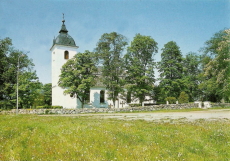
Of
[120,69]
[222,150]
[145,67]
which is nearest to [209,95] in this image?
[145,67]

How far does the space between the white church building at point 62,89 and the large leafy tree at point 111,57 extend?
26.1 feet

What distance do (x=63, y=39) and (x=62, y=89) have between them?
12703 mm

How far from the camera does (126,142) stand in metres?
6.62

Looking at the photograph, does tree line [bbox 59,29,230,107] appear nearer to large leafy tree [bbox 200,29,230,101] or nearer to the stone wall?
large leafy tree [bbox 200,29,230,101]

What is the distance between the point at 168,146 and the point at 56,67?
44128 millimetres

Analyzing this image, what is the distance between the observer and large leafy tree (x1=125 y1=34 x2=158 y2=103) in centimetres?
4112

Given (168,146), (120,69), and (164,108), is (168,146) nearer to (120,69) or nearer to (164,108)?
(164,108)

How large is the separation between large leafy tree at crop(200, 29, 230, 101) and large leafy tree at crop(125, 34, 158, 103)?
10873 millimetres

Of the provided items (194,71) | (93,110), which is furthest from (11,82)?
(194,71)

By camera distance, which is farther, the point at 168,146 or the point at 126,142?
the point at 126,142

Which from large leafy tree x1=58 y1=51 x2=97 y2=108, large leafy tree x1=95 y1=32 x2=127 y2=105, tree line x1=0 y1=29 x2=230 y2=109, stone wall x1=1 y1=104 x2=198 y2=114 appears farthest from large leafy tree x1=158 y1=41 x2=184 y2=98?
large leafy tree x1=58 y1=51 x2=97 y2=108

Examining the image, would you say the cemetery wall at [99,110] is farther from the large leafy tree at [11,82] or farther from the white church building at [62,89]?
the white church building at [62,89]

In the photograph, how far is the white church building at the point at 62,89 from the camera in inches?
1788

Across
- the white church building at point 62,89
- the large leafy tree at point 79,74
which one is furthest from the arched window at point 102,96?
the large leafy tree at point 79,74
